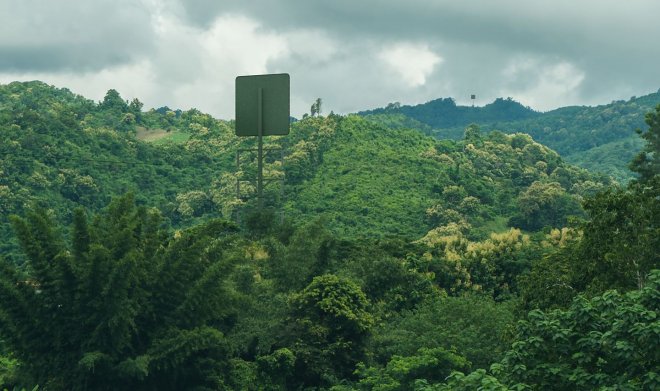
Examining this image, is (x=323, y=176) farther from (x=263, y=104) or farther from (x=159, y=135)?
(x=263, y=104)

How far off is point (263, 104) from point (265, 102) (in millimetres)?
64

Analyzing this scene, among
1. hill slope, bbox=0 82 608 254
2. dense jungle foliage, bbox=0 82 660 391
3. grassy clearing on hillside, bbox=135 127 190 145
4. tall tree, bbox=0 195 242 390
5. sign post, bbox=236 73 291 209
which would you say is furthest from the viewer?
grassy clearing on hillside, bbox=135 127 190 145

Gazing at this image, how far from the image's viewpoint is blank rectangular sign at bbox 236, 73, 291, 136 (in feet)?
70.7

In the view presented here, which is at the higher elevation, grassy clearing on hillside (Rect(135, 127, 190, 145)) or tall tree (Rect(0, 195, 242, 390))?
grassy clearing on hillside (Rect(135, 127, 190, 145))

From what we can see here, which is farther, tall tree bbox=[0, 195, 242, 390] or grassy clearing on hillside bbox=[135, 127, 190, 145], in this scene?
grassy clearing on hillside bbox=[135, 127, 190, 145]

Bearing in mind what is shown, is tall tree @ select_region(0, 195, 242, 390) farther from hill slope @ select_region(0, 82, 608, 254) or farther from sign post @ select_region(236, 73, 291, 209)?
hill slope @ select_region(0, 82, 608, 254)

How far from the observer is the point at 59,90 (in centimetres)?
18250

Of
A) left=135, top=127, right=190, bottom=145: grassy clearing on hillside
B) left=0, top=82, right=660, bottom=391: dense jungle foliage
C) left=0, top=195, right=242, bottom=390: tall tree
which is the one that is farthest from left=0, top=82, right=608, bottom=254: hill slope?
left=0, top=195, right=242, bottom=390: tall tree

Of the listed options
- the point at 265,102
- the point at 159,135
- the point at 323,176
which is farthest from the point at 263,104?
the point at 159,135

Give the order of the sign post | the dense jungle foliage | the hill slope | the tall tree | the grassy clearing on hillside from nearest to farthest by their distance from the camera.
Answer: the dense jungle foliage → the sign post → the tall tree → the hill slope → the grassy clearing on hillside

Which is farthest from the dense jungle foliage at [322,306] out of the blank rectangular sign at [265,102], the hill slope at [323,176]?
the hill slope at [323,176]

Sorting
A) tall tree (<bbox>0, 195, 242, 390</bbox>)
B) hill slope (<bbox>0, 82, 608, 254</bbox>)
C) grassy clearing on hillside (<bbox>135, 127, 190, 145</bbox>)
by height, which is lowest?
tall tree (<bbox>0, 195, 242, 390</bbox>)

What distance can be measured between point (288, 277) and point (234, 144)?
95.8 metres

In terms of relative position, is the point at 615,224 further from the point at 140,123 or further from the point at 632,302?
the point at 140,123
